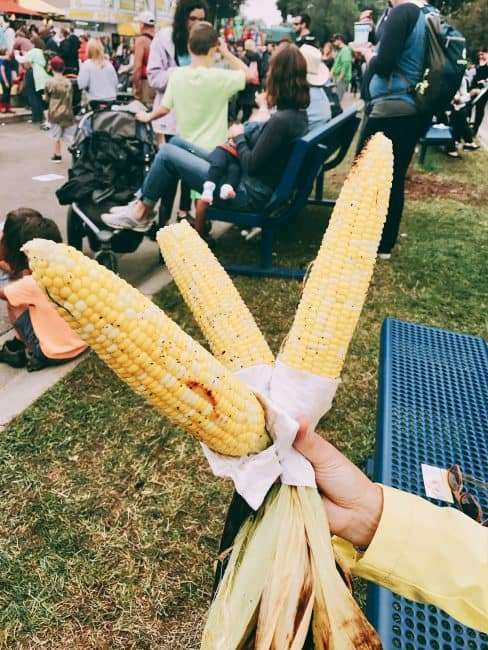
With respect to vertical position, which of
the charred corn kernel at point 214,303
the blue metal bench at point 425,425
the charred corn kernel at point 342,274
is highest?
the charred corn kernel at point 342,274

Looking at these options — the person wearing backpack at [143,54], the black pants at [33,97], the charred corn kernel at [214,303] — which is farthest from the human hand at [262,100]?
the black pants at [33,97]

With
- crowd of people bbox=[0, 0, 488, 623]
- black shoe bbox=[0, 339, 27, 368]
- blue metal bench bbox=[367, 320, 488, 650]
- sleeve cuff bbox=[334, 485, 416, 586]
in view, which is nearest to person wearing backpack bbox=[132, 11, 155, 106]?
crowd of people bbox=[0, 0, 488, 623]

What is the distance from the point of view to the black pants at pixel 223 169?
4.39m

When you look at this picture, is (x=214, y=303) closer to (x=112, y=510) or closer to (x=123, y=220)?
(x=112, y=510)

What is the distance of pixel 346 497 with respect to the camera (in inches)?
47.6

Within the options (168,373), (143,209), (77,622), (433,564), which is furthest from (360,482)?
(143,209)

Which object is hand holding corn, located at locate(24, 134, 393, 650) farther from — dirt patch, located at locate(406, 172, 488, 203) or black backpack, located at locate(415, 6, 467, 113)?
dirt patch, located at locate(406, 172, 488, 203)

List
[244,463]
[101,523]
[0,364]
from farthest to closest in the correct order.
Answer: [0,364]
[101,523]
[244,463]

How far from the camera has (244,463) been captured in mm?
1136

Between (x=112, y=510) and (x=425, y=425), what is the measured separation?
1.34 m

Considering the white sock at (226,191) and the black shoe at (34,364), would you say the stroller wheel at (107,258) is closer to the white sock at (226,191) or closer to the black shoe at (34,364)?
the white sock at (226,191)

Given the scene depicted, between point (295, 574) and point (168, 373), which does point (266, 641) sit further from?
point (168, 373)

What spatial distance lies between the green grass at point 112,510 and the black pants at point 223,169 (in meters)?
1.18

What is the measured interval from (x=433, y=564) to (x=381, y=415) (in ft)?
2.42
